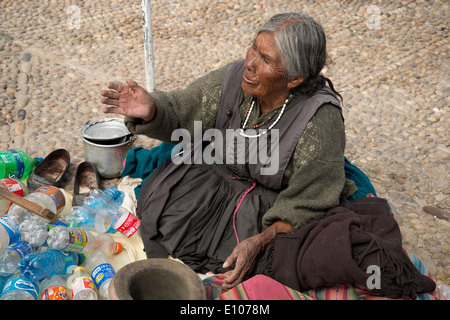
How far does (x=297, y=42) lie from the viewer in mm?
2652

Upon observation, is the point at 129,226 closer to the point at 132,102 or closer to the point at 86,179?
the point at 86,179

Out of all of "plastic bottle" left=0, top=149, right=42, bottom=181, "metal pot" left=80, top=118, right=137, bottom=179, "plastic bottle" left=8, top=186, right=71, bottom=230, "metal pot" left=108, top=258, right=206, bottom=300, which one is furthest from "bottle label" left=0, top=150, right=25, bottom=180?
"metal pot" left=108, top=258, right=206, bottom=300

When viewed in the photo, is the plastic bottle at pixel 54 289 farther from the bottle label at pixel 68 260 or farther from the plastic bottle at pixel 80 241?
the plastic bottle at pixel 80 241

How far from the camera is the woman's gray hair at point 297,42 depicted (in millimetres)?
2652

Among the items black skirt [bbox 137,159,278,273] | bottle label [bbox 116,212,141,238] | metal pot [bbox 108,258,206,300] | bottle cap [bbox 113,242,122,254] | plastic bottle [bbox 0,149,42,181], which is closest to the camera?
metal pot [bbox 108,258,206,300]

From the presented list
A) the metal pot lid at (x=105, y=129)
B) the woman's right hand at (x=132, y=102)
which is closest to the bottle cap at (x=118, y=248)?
the woman's right hand at (x=132, y=102)

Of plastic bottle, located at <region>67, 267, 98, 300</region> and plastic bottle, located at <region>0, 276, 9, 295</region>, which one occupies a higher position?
plastic bottle, located at <region>0, 276, 9, 295</region>

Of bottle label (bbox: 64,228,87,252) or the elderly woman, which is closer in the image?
the elderly woman

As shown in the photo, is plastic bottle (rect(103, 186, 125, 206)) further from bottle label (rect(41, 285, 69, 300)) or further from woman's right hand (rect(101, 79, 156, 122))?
bottle label (rect(41, 285, 69, 300))

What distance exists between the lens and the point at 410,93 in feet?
18.1

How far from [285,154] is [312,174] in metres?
0.21

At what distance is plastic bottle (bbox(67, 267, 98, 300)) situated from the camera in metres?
2.65

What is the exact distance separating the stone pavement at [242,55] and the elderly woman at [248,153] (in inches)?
47.4

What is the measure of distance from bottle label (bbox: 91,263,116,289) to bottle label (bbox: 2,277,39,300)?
0.36 meters
